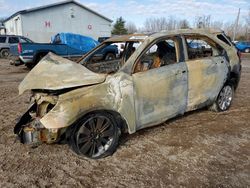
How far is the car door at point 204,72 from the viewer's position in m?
4.74

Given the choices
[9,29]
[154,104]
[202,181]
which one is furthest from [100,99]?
[9,29]

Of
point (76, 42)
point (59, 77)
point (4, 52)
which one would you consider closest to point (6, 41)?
point (4, 52)

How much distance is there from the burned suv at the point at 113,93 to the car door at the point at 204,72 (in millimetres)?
18

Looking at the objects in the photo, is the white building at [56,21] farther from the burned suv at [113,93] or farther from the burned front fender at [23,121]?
the burned front fender at [23,121]

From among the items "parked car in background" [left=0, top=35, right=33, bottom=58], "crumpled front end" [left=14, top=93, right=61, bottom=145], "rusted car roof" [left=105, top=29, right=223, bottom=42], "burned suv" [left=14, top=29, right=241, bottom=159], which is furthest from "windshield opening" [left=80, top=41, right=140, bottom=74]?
"parked car in background" [left=0, top=35, right=33, bottom=58]

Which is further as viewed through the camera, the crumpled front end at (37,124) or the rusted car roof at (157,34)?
the rusted car roof at (157,34)

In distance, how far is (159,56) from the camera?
17.1 feet

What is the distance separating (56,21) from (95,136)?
27185 millimetres

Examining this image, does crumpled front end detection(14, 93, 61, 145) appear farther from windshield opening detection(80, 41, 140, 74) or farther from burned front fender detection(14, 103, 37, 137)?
windshield opening detection(80, 41, 140, 74)

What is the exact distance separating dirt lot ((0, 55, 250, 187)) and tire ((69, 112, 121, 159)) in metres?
0.13

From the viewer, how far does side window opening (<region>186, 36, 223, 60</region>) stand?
16.5 feet

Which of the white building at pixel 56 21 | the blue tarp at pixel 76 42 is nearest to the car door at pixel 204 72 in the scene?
the blue tarp at pixel 76 42

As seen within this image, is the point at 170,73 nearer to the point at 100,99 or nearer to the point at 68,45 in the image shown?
the point at 100,99

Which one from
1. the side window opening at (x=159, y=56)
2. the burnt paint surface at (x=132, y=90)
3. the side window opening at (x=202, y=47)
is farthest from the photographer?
the side window opening at (x=202, y=47)
